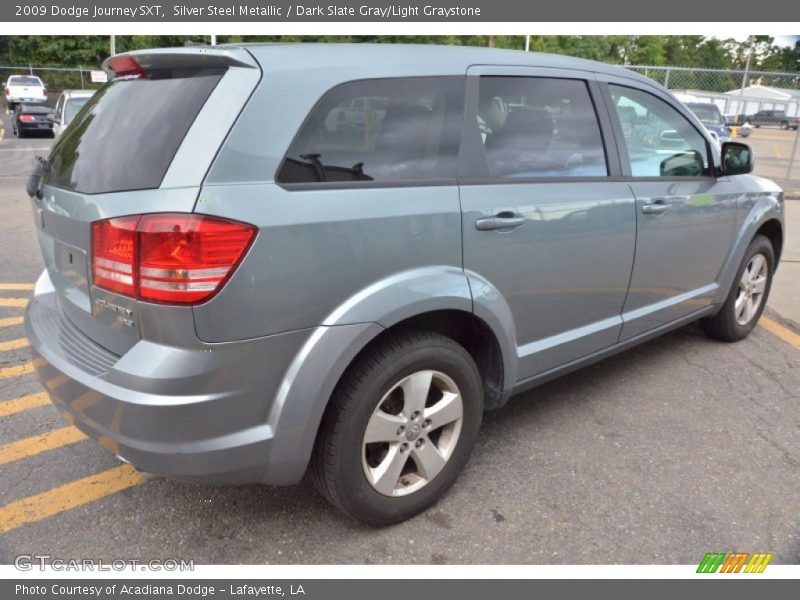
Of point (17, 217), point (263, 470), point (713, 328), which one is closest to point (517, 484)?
point (263, 470)

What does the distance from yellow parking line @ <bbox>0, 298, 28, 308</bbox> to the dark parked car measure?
2030 cm

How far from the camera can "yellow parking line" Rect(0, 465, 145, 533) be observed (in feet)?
8.41

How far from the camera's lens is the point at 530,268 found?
276cm

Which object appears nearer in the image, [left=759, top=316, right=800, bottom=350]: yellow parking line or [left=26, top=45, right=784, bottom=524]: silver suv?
[left=26, top=45, right=784, bottom=524]: silver suv

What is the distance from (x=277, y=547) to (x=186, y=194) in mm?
Result: 1367

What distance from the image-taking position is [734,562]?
2418 millimetres

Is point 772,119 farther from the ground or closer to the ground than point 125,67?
closer to the ground

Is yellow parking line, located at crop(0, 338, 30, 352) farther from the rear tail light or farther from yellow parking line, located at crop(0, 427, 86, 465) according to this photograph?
the rear tail light

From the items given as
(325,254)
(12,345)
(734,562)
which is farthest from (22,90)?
(734,562)

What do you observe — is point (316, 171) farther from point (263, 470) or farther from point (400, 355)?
point (263, 470)

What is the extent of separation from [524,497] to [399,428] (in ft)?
2.38

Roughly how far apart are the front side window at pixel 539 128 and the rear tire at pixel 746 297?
1856mm

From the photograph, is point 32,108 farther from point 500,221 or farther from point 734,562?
point 734,562

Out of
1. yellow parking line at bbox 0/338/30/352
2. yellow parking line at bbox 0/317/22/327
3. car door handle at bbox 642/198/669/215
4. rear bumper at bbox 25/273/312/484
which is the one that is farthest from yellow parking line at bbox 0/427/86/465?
car door handle at bbox 642/198/669/215
